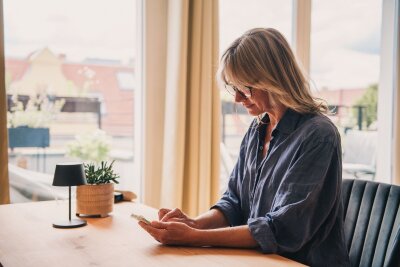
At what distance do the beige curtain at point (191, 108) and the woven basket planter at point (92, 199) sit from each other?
87cm

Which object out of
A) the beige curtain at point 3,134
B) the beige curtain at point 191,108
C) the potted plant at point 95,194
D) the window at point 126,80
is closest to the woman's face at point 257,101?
the potted plant at point 95,194

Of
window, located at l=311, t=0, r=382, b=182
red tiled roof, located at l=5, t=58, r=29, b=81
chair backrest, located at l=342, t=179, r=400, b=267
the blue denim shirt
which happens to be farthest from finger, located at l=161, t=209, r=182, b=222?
window, located at l=311, t=0, r=382, b=182

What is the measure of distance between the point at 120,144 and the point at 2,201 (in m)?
0.81

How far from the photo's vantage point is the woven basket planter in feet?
5.21

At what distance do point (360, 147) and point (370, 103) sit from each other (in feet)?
1.24

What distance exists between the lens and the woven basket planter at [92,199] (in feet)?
5.21

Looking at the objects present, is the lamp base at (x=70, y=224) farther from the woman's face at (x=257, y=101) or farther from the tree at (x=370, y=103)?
the tree at (x=370, y=103)

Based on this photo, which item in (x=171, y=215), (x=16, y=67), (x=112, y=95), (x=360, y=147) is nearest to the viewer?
(x=171, y=215)

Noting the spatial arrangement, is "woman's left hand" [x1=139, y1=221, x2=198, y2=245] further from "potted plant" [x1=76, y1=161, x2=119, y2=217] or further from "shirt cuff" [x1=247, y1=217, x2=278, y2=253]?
"potted plant" [x1=76, y1=161, x2=119, y2=217]

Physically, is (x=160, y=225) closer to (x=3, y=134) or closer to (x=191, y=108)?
(x=3, y=134)

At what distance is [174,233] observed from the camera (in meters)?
1.24

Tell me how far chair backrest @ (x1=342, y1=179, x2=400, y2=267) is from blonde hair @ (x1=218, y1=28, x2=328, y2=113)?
0.41 metres

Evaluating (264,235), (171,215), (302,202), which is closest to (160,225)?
(171,215)

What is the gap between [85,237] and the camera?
1358 millimetres
